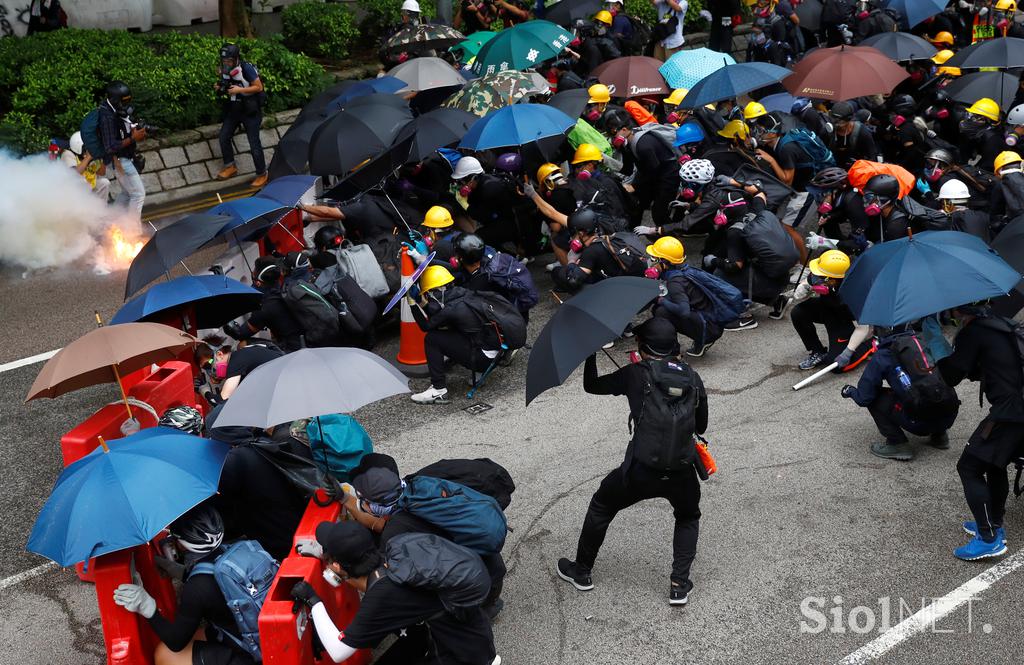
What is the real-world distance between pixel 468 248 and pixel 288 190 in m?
1.79

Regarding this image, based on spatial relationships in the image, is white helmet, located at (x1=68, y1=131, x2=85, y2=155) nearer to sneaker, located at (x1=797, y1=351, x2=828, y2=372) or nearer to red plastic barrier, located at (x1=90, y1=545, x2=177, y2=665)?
red plastic barrier, located at (x1=90, y1=545, x2=177, y2=665)

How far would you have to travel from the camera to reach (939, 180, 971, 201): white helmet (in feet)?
28.6

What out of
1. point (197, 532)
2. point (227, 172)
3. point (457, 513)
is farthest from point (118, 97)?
point (457, 513)

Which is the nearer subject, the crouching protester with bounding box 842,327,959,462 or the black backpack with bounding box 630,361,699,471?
the black backpack with bounding box 630,361,699,471

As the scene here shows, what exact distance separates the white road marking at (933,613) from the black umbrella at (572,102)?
6.39m

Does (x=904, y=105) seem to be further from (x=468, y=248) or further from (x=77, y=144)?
(x=77, y=144)

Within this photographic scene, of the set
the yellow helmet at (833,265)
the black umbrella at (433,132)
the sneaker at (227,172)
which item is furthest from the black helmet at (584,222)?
the sneaker at (227,172)

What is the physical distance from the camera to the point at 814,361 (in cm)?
866

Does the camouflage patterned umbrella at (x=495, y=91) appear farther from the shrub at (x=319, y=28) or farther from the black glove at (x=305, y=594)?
the black glove at (x=305, y=594)

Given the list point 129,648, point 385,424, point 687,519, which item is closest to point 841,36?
point 385,424

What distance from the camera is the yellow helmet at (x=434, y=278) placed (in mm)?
8500

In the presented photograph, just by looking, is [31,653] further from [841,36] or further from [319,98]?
[841,36]

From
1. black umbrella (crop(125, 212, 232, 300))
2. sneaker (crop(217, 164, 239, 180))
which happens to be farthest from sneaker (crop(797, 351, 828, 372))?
sneaker (crop(217, 164, 239, 180))

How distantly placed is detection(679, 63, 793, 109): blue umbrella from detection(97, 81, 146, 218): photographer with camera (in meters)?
6.26
